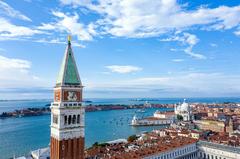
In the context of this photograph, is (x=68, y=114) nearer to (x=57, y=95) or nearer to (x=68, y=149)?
(x=57, y=95)

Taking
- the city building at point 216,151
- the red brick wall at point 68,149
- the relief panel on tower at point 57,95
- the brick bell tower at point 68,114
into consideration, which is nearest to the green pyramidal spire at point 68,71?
the brick bell tower at point 68,114

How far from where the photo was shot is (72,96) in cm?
1755

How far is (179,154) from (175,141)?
10.5ft

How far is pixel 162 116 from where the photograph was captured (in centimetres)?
11450

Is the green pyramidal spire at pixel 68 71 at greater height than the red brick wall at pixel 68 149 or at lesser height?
greater

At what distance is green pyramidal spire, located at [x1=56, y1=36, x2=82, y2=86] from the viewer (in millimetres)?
17359

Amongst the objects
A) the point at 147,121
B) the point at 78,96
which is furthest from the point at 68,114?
the point at 147,121

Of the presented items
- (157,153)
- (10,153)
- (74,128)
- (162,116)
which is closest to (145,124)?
(162,116)

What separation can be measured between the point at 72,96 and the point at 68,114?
117 centimetres

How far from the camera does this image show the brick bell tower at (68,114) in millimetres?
16859

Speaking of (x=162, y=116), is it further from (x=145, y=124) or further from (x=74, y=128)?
(x=74, y=128)

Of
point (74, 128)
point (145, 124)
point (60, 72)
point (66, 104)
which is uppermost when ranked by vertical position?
point (60, 72)

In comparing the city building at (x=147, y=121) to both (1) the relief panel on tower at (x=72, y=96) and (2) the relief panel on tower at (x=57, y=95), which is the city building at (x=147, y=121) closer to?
(2) the relief panel on tower at (x=57, y=95)

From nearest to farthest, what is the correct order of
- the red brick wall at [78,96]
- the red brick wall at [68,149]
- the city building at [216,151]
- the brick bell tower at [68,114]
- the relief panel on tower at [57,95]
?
the red brick wall at [68,149], the brick bell tower at [68,114], the red brick wall at [78,96], the relief panel on tower at [57,95], the city building at [216,151]
